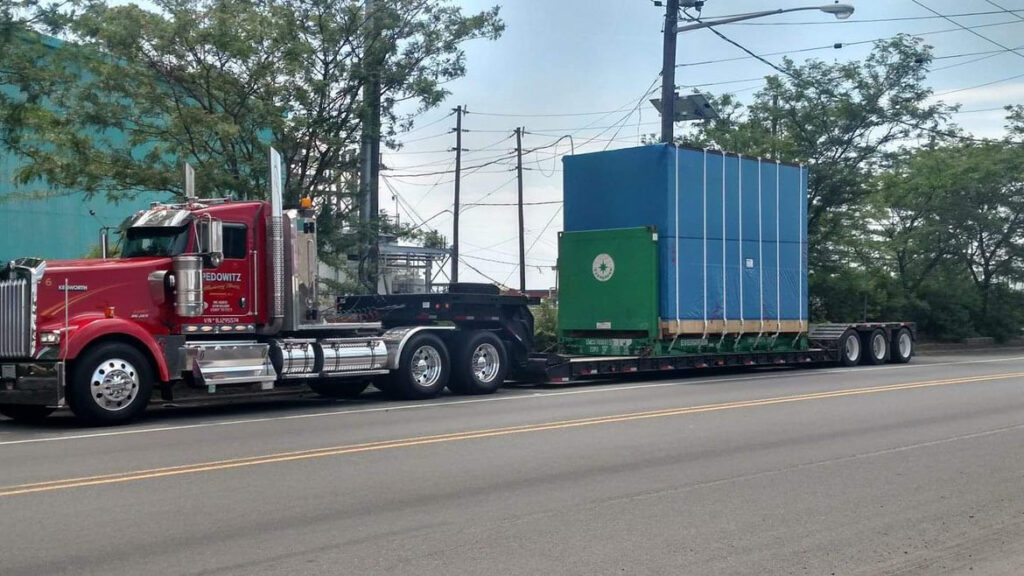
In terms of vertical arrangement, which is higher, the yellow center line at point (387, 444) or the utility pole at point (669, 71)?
the utility pole at point (669, 71)

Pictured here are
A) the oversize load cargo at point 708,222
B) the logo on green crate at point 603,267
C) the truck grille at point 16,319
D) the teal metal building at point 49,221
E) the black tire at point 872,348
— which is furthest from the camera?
the teal metal building at point 49,221

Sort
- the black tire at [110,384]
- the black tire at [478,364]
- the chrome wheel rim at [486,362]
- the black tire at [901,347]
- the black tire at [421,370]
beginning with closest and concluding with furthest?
the black tire at [110,384]
the black tire at [421,370]
the black tire at [478,364]
the chrome wheel rim at [486,362]
the black tire at [901,347]

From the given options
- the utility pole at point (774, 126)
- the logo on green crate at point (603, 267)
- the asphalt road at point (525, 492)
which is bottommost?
the asphalt road at point (525, 492)

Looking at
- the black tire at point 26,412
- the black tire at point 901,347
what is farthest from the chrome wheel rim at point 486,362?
the black tire at point 901,347

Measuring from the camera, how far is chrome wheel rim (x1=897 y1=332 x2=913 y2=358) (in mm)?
28891

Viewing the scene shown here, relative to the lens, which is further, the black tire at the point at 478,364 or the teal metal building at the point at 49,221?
the teal metal building at the point at 49,221

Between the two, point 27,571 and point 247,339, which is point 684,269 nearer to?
point 247,339

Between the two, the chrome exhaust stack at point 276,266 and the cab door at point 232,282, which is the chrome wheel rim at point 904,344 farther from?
the cab door at point 232,282

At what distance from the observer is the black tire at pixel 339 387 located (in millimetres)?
18792

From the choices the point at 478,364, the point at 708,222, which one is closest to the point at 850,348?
the point at 708,222

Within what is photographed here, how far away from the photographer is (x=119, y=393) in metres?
14.4

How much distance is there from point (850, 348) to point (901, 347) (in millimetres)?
2634

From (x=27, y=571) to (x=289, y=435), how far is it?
6.48 metres

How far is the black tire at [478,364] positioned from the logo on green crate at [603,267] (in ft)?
12.2
